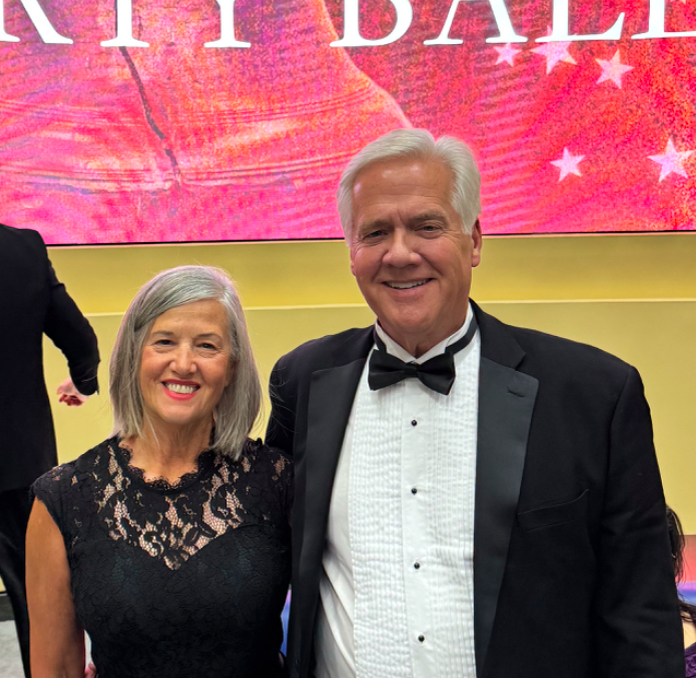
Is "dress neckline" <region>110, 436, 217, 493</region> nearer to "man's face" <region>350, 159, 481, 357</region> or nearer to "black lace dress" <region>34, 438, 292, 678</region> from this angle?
"black lace dress" <region>34, 438, 292, 678</region>

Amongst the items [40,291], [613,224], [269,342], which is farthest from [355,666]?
[613,224]

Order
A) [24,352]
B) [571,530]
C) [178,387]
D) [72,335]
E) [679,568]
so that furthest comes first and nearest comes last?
[72,335] < [24,352] < [679,568] < [178,387] < [571,530]

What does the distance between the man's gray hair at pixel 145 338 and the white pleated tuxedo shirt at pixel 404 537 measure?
0.27 meters

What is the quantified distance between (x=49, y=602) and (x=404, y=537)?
727 mm

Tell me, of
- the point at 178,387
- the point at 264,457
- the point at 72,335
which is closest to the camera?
the point at 178,387

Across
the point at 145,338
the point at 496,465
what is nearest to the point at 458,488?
the point at 496,465

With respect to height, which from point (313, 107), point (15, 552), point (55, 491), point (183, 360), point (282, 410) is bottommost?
point (15, 552)

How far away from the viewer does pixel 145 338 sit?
60.9 inches

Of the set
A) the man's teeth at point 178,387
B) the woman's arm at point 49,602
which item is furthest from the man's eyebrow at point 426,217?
the woman's arm at point 49,602

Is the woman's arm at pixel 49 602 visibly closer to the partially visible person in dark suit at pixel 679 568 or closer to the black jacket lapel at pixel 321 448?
the black jacket lapel at pixel 321 448

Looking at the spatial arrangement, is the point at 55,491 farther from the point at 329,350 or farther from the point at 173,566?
the point at 329,350

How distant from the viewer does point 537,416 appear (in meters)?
1.37

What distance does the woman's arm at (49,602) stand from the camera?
1.48 meters

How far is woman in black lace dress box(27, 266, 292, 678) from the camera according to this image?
4.71 feet
